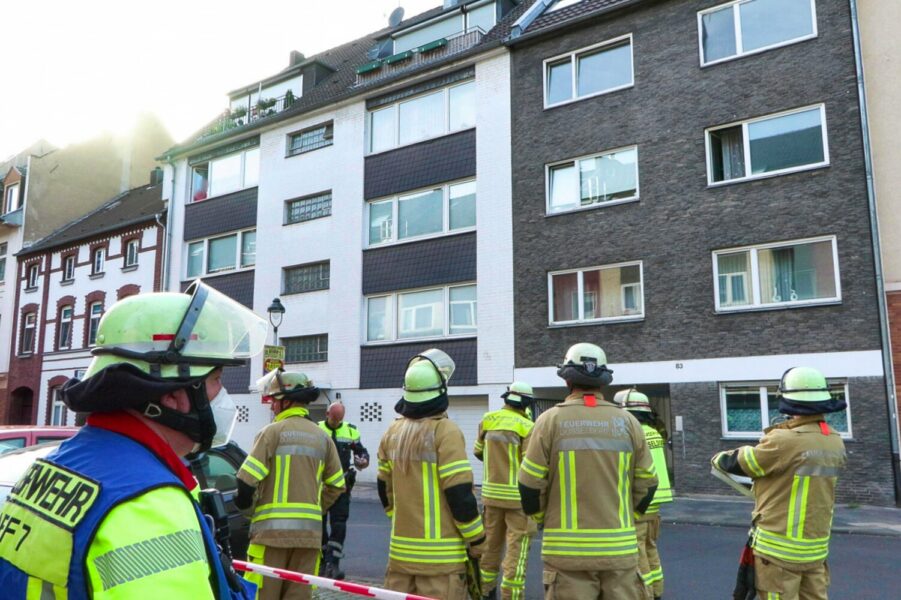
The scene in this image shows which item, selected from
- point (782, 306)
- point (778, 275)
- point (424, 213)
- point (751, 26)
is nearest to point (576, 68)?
point (751, 26)

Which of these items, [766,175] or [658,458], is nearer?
[658,458]

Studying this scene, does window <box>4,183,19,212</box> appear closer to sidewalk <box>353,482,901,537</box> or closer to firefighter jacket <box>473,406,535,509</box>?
sidewalk <box>353,482,901,537</box>

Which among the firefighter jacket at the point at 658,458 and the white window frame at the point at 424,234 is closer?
the firefighter jacket at the point at 658,458

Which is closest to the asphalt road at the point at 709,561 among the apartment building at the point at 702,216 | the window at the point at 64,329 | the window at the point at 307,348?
the apartment building at the point at 702,216

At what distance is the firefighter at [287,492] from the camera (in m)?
5.27

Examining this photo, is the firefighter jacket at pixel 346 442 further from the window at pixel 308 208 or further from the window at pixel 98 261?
the window at pixel 98 261

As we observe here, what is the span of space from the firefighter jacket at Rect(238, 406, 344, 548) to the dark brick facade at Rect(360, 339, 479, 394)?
1445 centimetres

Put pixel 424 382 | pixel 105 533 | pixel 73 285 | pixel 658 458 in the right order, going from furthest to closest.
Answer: pixel 73 285 → pixel 658 458 → pixel 424 382 → pixel 105 533

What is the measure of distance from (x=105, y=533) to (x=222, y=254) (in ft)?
88.9

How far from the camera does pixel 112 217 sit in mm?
34969

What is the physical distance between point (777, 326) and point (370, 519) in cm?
945

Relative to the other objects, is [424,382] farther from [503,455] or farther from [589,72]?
[589,72]

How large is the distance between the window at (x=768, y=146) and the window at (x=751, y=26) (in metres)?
1.71

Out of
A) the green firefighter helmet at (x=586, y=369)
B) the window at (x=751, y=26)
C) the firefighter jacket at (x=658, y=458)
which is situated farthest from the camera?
the window at (x=751, y=26)
